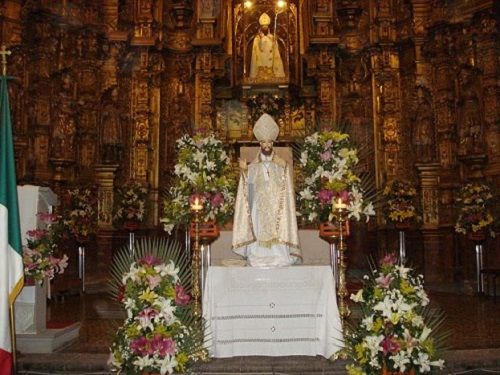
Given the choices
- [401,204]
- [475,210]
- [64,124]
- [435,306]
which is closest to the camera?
[435,306]

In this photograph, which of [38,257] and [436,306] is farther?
[436,306]

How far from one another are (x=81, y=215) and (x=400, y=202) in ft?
25.9

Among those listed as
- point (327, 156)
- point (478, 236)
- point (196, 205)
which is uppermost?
point (327, 156)

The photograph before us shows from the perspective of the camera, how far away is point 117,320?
10227 mm

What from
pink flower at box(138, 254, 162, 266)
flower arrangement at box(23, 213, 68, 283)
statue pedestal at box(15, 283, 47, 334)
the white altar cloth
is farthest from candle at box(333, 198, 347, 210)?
statue pedestal at box(15, 283, 47, 334)

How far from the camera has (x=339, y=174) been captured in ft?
24.7

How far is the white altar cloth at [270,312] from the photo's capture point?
696cm

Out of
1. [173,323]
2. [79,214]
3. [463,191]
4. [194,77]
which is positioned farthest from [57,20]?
[173,323]

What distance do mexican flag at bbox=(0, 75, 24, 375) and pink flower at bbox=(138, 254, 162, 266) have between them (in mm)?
1356

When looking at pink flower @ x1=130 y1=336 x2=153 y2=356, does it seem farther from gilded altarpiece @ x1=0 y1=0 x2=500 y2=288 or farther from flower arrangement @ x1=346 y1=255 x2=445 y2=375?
gilded altarpiece @ x1=0 y1=0 x2=500 y2=288

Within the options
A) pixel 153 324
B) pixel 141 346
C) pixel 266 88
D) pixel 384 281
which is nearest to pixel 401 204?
pixel 266 88

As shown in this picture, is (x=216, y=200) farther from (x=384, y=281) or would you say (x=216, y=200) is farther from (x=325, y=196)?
(x=384, y=281)

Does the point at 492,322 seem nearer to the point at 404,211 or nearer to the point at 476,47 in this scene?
the point at 404,211

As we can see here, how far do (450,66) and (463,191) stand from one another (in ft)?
12.9
